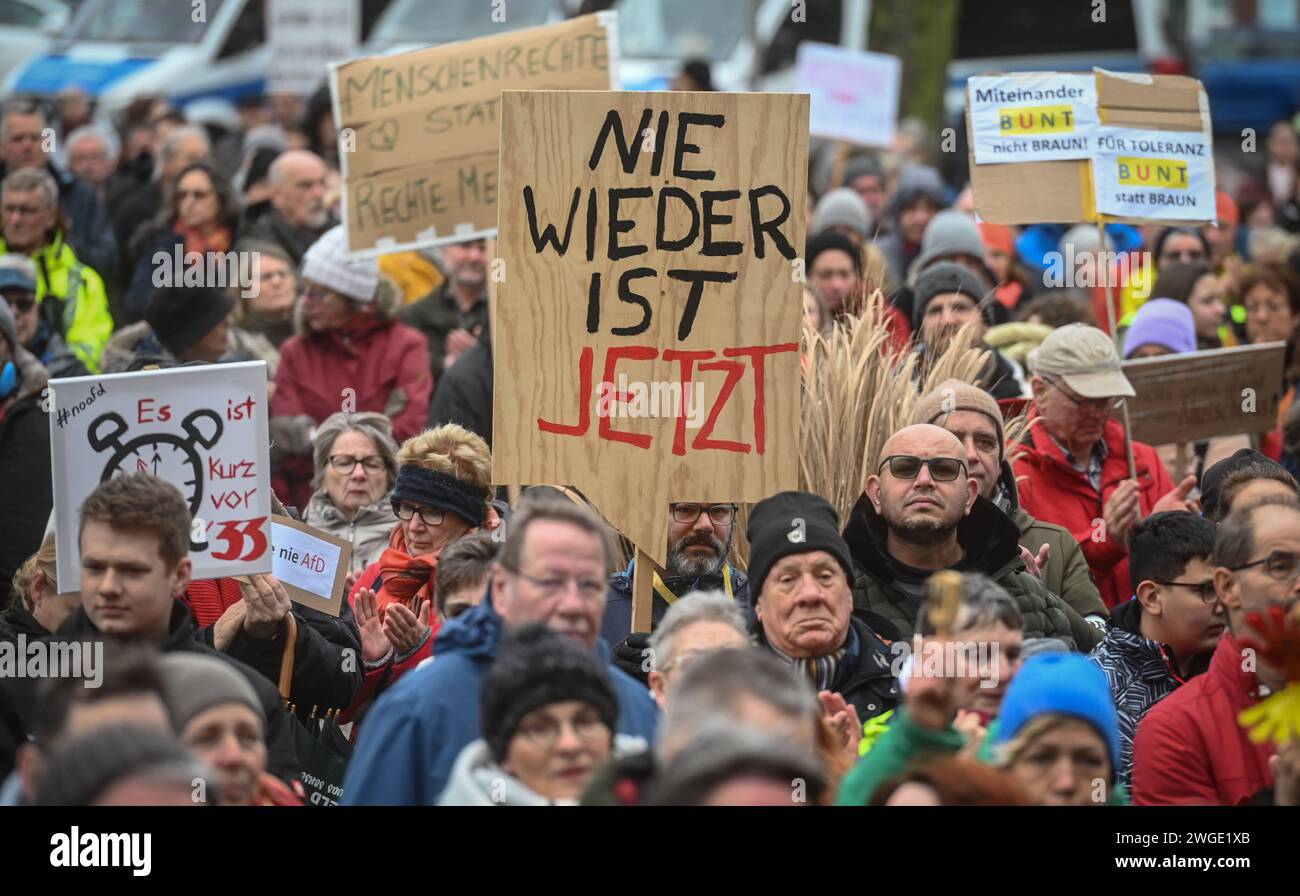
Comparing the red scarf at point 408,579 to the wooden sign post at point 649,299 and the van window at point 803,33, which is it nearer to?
the wooden sign post at point 649,299

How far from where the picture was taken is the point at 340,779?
580 cm

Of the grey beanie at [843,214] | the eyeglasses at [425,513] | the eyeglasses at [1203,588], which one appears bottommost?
the eyeglasses at [1203,588]

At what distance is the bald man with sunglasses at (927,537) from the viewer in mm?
6098

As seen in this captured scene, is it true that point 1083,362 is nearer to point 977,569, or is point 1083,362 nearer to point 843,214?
point 977,569

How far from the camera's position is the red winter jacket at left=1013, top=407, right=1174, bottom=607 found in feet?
24.4

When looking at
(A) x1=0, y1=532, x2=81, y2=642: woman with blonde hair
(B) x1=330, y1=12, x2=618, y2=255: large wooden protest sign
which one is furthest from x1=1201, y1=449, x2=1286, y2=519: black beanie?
(A) x1=0, y1=532, x2=81, y2=642: woman with blonde hair

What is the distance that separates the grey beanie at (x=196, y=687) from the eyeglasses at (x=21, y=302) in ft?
16.0

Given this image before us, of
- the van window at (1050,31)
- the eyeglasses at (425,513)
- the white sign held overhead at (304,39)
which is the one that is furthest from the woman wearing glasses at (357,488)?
the van window at (1050,31)

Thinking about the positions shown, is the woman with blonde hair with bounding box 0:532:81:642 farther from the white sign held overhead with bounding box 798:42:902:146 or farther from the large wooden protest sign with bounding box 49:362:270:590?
the white sign held overhead with bounding box 798:42:902:146

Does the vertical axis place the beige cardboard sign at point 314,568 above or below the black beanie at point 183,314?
below
